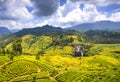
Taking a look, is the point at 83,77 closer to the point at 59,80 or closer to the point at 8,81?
the point at 59,80

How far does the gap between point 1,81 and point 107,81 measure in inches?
3770

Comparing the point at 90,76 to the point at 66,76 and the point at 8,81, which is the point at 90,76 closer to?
the point at 66,76

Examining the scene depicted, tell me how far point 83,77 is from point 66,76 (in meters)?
27.1

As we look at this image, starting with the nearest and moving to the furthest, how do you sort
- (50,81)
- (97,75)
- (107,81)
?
(107,81)
(97,75)
(50,81)

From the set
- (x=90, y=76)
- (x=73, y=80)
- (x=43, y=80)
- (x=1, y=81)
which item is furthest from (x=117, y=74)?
(x=1, y=81)

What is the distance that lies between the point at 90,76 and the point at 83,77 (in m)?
6.85

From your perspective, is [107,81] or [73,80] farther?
[73,80]

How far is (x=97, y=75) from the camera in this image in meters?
167

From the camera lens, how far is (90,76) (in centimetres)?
16962

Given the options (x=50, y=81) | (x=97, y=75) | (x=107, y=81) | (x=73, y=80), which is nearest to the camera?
(x=107, y=81)

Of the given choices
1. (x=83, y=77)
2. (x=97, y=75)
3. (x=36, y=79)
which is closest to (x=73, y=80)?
(x=83, y=77)

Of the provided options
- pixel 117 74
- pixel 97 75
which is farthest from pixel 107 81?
pixel 97 75

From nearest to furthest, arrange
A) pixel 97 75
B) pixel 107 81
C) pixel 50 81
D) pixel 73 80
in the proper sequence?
pixel 107 81 < pixel 97 75 < pixel 73 80 < pixel 50 81

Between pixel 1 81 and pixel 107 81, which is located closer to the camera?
pixel 107 81
